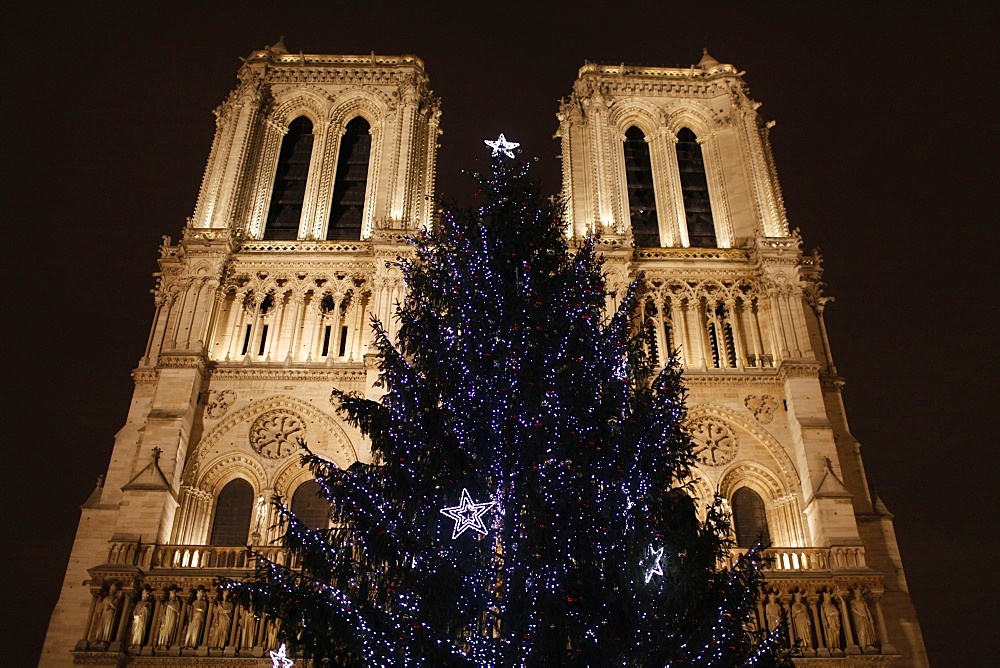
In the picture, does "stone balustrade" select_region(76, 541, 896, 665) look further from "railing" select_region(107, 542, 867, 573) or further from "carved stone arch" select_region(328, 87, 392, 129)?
"carved stone arch" select_region(328, 87, 392, 129)

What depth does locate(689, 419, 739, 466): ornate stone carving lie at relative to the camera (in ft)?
71.3

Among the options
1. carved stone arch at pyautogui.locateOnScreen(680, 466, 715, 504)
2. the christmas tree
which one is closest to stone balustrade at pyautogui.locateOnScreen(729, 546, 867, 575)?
carved stone arch at pyautogui.locateOnScreen(680, 466, 715, 504)

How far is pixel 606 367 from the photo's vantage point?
13.3 metres

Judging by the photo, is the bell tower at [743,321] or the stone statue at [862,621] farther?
the bell tower at [743,321]

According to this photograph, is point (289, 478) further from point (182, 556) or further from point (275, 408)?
point (182, 556)

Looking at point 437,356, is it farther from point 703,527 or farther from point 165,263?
point 165,263

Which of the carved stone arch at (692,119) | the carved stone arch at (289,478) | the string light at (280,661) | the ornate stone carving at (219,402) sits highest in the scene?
the carved stone arch at (692,119)

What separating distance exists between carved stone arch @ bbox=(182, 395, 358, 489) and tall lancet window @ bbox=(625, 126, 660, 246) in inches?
399

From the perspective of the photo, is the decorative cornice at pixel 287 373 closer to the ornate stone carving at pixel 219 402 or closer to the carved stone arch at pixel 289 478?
the ornate stone carving at pixel 219 402

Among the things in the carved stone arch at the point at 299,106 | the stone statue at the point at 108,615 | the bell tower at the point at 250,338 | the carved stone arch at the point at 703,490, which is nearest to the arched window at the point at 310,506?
the bell tower at the point at 250,338

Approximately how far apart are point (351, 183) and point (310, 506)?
11.0 meters

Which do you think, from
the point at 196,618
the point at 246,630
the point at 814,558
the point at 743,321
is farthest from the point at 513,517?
the point at 743,321

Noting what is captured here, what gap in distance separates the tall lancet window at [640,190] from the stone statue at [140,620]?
15.5 m

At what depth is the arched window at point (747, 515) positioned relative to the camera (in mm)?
21188
